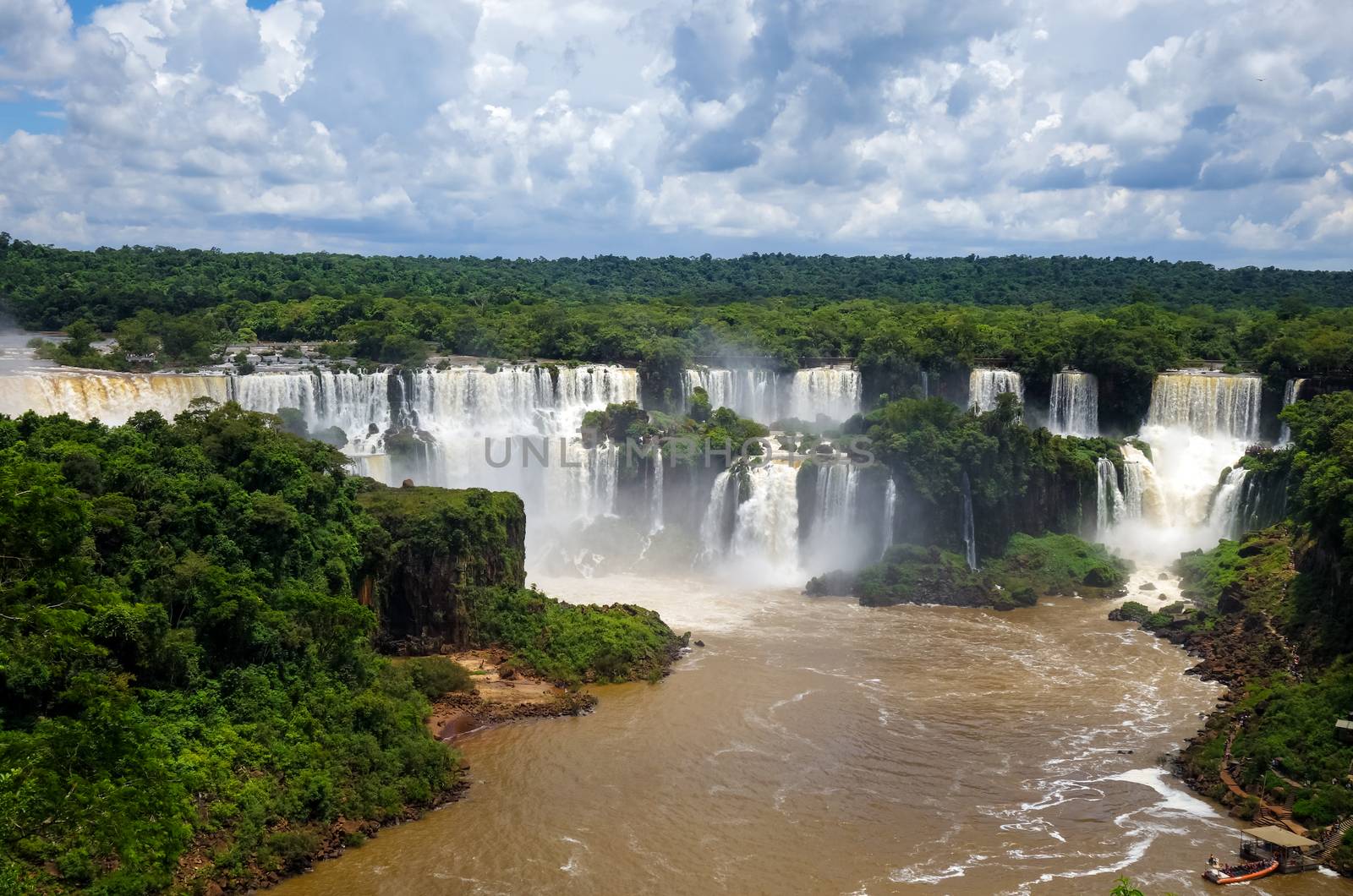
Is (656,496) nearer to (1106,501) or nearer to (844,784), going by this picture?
(1106,501)

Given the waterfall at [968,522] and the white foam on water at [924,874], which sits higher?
the waterfall at [968,522]

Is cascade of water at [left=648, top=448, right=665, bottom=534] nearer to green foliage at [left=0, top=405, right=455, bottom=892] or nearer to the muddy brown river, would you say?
the muddy brown river

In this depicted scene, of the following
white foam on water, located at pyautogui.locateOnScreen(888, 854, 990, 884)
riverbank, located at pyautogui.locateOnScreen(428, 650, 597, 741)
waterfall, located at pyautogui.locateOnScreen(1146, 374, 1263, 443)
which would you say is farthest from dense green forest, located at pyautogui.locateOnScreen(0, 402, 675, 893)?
waterfall, located at pyautogui.locateOnScreen(1146, 374, 1263, 443)

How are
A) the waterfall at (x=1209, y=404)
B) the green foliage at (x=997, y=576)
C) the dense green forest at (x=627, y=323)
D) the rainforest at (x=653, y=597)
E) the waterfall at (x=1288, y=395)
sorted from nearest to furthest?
→ the rainforest at (x=653, y=597) → the green foliage at (x=997, y=576) → the waterfall at (x=1288, y=395) → the waterfall at (x=1209, y=404) → the dense green forest at (x=627, y=323)

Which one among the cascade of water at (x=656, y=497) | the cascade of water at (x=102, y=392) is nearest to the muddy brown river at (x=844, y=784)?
the cascade of water at (x=656, y=497)

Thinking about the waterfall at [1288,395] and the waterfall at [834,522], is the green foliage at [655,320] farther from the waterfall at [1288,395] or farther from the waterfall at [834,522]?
the waterfall at [834,522]

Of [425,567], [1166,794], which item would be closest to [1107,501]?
[1166,794]
